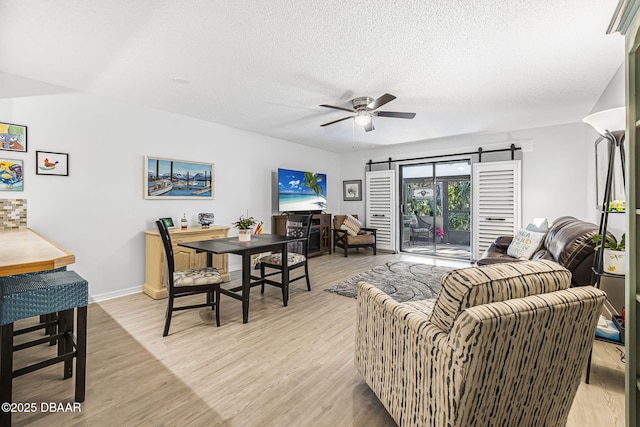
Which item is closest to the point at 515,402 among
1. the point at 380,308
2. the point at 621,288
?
the point at 380,308

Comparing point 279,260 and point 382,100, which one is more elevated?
point 382,100

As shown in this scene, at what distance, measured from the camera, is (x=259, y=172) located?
5547 mm

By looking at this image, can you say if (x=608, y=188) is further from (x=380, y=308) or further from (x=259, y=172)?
(x=259, y=172)

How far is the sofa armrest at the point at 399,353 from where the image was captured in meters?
1.21

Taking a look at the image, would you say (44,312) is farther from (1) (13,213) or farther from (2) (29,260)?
(1) (13,213)

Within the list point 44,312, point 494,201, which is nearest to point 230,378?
point 44,312

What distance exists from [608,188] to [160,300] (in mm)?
4386

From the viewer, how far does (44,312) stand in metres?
1.66

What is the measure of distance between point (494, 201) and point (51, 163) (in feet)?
21.5

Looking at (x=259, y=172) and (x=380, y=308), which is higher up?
(x=259, y=172)

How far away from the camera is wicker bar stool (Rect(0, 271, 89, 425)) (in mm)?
1498

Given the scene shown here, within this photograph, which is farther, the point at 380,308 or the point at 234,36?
the point at 234,36

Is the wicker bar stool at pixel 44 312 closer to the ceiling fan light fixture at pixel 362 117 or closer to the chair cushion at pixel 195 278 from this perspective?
the chair cushion at pixel 195 278

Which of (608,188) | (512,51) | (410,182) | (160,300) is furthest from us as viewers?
(410,182)
